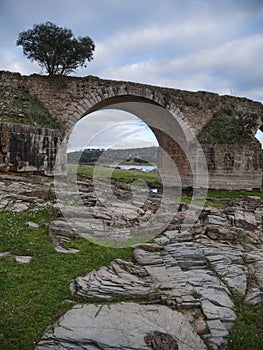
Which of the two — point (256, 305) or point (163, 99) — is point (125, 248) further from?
point (163, 99)

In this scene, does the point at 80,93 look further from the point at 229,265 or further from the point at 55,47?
the point at 229,265

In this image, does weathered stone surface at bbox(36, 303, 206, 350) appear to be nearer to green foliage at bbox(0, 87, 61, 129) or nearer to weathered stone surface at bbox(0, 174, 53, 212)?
weathered stone surface at bbox(0, 174, 53, 212)

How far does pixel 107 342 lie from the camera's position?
13.0ft

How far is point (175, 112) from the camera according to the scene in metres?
19.1

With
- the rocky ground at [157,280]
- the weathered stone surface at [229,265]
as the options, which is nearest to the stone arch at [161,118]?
the rocky ground at [157,280]

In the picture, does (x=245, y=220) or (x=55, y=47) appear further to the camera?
(x=55, y=47)

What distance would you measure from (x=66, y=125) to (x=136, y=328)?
523 inches

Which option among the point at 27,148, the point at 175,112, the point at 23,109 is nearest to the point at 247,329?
the point at 27,148

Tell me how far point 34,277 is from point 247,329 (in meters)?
3.25

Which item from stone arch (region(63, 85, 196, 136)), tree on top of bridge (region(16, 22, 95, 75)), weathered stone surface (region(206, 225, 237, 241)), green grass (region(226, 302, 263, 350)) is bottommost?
green grass (region(226, 302, 263, 350))

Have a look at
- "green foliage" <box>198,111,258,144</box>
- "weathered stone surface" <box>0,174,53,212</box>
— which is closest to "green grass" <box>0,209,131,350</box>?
"weathered stone surface" <box>0,174,53,212</box>

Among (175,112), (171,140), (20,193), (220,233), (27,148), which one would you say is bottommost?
(220,233)

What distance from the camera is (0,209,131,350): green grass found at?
4.14 metres

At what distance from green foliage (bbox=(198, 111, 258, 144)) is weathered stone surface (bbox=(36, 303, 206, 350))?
15950 mm
